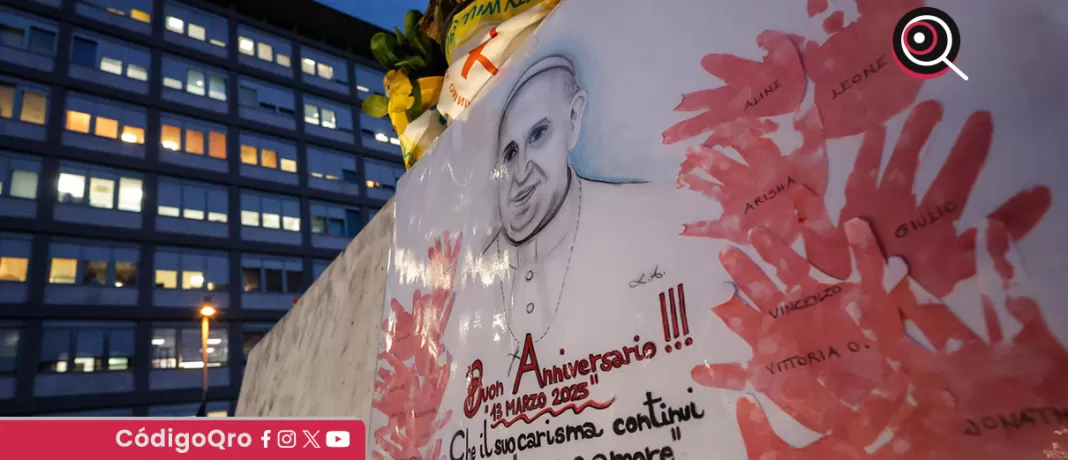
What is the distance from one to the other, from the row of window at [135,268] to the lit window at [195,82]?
5649mm

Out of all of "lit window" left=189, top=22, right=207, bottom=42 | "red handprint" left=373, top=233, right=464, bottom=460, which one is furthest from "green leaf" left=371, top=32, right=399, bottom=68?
"lit window" left=189, top=22, right=207, bottom=42

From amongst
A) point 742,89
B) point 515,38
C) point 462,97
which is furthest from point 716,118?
point 462,97

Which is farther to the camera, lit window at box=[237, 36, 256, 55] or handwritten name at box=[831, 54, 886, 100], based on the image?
lit window at box=[237, 36, 256, 55]

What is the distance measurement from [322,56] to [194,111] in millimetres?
6070

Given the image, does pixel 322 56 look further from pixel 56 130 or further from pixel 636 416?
pixel 636 416

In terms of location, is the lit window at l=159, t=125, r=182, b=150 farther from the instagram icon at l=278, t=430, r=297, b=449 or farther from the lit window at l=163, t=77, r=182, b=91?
the instagram icon at l=278, t=430, r=297, b=449

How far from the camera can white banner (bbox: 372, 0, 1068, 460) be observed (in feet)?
2.44

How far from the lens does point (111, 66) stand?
18.6m

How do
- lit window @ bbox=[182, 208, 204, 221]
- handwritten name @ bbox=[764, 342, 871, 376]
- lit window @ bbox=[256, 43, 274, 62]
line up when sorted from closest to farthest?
handwritten name @ bbox=[764, 342, 871, 376] < lit window @ bbox=[182, 208, 204, 221] < lit window @ bbox=[256, 43, 274, 62]

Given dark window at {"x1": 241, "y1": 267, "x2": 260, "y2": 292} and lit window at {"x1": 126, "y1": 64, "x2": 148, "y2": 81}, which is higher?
lit window at {"x1": 126, "y1": 64, "x2": 148, "y2": 81}

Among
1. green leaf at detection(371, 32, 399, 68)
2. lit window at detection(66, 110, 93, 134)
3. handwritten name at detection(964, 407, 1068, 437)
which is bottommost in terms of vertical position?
handwritten name at detection(964, 407, 1068, 437)

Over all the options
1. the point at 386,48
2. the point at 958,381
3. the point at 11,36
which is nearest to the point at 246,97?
the point at 11,36

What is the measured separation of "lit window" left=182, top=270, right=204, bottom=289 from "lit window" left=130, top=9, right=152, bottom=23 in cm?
854

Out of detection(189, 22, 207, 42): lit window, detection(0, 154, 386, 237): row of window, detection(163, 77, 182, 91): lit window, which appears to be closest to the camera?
detection(0, 154, 386, 237): row of window
